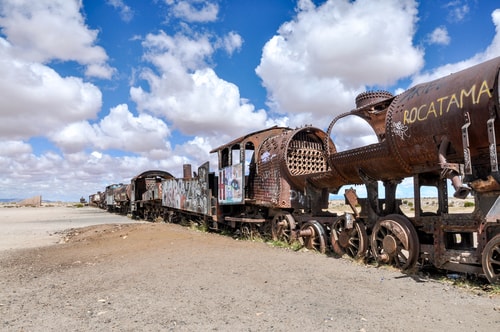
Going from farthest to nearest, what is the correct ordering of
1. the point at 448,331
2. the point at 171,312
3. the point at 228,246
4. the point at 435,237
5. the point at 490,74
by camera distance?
1. the point at 228,246
2. the point at 435,237
3. the point at 490,74
4. the point at 171,312
5. the point at 448,331

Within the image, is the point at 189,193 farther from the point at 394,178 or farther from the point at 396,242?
the point at 396,242

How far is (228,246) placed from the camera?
10.5 m

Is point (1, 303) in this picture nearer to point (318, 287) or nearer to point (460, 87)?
point (318, 287)

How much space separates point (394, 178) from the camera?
8.17m

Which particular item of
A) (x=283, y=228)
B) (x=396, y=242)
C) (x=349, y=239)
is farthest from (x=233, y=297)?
(x=283, y=228)

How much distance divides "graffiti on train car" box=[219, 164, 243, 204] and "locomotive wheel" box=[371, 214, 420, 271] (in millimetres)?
5443

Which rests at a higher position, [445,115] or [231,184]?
[445,115]

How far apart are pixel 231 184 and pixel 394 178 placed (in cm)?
626

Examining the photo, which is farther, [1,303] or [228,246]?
[228,246]

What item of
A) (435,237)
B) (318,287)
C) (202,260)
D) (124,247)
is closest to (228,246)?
(202,260)

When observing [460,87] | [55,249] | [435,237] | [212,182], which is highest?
[460,87]

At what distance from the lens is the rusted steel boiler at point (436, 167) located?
575 cm

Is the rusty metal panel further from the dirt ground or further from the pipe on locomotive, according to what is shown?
the dirt ground

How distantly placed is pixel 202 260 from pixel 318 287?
3.21 meters
